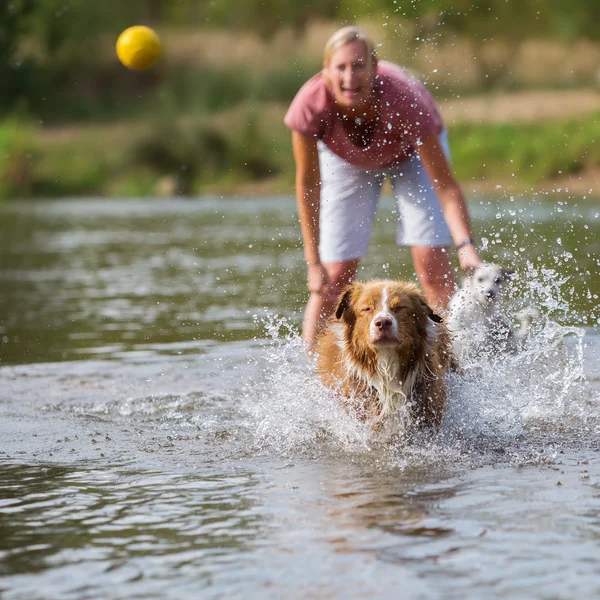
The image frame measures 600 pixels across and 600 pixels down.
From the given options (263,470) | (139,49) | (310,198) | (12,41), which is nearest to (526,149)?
(12,41)

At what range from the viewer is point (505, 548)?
4242 mm

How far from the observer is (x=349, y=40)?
6578mm

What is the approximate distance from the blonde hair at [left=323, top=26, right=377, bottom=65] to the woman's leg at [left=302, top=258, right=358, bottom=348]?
1.40m

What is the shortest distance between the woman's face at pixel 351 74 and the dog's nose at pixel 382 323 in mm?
1478

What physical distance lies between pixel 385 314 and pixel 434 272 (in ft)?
5.53

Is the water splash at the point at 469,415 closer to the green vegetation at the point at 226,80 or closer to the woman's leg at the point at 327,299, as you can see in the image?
the woman's leg at the point at 327,299

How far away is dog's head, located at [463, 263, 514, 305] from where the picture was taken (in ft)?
26.2

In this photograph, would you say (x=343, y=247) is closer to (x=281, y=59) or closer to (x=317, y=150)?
(x=317, y=150)

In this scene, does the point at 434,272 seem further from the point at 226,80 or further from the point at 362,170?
the point at 226,80

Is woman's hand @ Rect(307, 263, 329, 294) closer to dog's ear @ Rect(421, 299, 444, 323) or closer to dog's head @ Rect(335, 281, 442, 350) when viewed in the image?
dog's head @ Rect(335, 281, 442, 350)

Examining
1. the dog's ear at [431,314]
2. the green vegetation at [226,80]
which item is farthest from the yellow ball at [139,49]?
the green vegetation at [226,80]

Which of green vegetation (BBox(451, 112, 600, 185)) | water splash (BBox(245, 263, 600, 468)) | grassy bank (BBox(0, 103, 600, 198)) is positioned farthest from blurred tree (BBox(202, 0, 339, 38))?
water splash (BBox(245, 263, 600, 468))

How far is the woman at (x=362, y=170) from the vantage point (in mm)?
6742

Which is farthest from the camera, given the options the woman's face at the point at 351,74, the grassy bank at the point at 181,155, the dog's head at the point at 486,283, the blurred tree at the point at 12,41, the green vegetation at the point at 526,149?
the blurred tree at the point at 12,41
